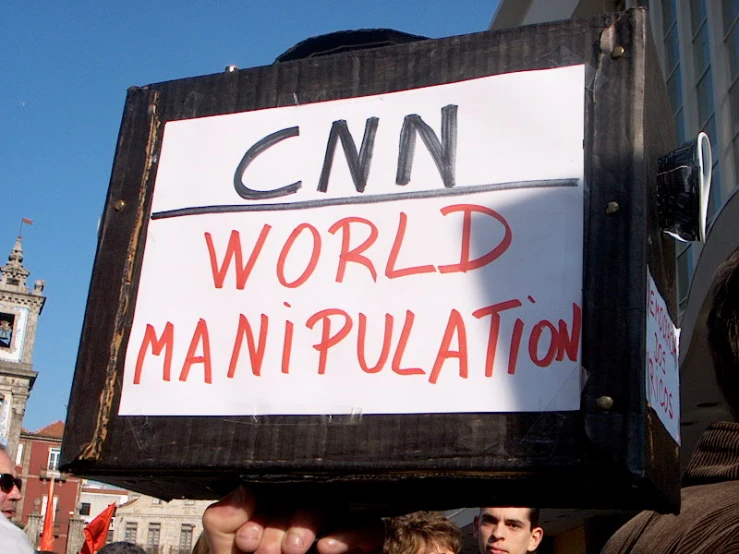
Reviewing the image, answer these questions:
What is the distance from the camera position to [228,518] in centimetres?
128

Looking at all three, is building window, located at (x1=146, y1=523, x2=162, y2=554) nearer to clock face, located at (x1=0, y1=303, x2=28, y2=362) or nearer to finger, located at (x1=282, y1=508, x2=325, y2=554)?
clock face, located at (x1=0, y1=303, x2=28, y2=362)

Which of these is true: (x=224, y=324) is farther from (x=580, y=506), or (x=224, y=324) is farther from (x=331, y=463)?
(x=580, y=506)

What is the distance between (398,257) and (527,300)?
0.61 ft

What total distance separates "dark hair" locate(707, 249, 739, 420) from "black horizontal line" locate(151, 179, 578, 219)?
1.18 ft

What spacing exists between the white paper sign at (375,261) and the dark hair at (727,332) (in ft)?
1.13

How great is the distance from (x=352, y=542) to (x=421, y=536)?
1863mm

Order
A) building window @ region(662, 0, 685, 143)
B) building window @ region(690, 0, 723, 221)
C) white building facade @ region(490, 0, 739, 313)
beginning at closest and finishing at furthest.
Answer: white building facade @ region(490, 0, 739, 313) < building window @ region(690, 0, 723, 221) < building window @ region(662, 0, 685, 143)

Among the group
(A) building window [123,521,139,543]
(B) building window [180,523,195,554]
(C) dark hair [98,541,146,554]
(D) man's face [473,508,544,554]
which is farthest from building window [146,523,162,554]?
(D) man's face [473,508,544,554]

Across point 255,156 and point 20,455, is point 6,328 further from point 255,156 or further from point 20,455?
point 255,156

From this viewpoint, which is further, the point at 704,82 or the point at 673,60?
the point at 673,60

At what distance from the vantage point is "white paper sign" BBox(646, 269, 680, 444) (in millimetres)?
1169

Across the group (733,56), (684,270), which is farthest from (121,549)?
(733,56)

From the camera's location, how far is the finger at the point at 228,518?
1277 millimetres

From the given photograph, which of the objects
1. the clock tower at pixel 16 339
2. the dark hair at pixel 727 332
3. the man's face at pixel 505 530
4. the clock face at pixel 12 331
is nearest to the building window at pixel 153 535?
the clock tower at pixel 16 339
